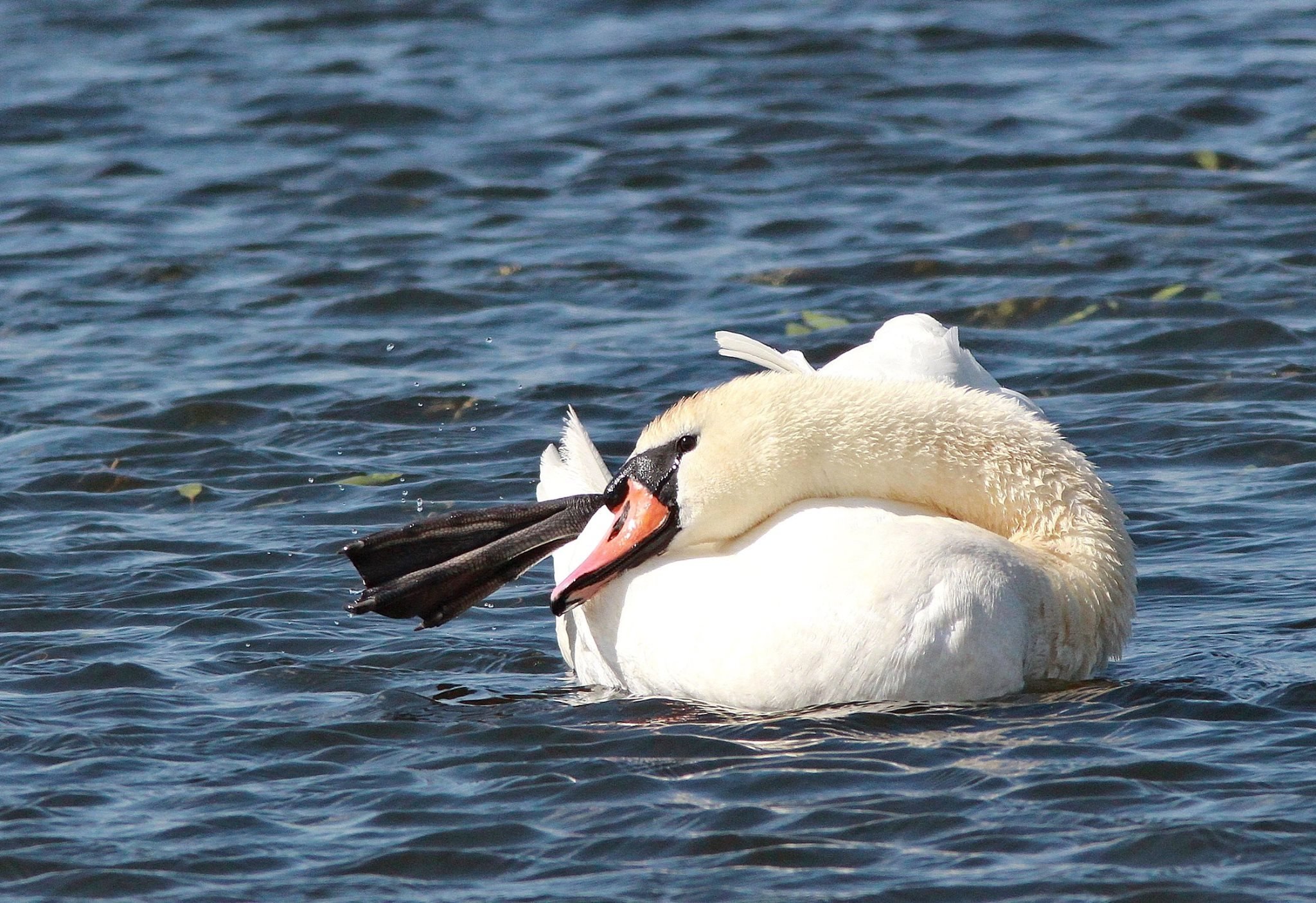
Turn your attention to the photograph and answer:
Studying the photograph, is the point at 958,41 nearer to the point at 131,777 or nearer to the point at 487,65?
the point at 487,65

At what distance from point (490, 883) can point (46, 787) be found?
4.51ft

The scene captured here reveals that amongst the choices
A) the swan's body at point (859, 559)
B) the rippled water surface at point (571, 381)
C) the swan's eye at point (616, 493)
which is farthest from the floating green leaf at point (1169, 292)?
the swan's eye at point (616, 493)

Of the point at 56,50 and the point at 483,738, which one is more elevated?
the point at 56,50

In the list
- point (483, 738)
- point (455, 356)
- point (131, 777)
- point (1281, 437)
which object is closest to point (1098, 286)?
point (1281, 437)

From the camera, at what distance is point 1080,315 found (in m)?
10.4

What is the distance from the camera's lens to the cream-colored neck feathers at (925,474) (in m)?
5.89

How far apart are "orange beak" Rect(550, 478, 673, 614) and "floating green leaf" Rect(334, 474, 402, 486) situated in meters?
2.79

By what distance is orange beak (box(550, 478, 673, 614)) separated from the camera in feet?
19.3

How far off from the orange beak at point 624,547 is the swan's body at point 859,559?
0.04 m

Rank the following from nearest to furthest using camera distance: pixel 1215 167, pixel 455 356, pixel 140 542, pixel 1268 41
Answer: pixel 140 542 → pixel 455 356 → pixel 1215 167 → pixel 1268 41

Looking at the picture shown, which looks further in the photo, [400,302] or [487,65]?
[487,65]

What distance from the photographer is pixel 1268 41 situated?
15625 millimetres

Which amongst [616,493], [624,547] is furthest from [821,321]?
[624,547]

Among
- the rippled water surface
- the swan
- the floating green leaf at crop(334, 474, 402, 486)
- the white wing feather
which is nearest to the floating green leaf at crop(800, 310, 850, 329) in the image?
the rippled water surface
